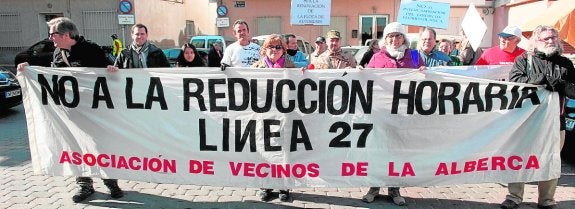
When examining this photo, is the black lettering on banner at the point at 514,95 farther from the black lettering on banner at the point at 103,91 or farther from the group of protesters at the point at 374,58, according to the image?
the black lettering on banner at the point at 103,91

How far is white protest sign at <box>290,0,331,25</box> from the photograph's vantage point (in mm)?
6035

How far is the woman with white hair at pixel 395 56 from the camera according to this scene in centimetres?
428

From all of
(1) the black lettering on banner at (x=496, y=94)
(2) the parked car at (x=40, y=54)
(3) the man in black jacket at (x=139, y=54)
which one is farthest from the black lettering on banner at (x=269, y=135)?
(2) the parked car at (x=40, y=54)

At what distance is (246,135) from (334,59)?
1.30m

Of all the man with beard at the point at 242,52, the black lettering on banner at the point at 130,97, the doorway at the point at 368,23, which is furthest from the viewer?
the doorway at the point at 368,23

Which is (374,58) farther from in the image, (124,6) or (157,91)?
(124,6)

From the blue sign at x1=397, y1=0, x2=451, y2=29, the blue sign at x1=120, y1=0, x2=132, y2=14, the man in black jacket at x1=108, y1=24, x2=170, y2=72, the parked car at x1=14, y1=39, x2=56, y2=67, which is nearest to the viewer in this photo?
the man in black jacket at x1=108, y1=24, x2=170, y2=72

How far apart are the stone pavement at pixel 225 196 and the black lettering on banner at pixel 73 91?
0.99 m

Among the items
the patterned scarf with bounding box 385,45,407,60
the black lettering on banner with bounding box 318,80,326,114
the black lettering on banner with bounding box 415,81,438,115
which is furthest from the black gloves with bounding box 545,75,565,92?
the black lettering on banner with bounding box 318,80,326,114

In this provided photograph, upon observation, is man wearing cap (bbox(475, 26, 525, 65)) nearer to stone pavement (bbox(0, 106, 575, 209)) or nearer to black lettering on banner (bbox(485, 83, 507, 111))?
black lettering on banner (bbox(485, 83, 507, 111))

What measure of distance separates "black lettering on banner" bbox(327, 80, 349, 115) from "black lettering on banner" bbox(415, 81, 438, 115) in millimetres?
635

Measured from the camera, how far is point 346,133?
4023 mm

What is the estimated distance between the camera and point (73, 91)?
4.20 m

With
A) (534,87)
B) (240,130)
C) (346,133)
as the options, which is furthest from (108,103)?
(534,87)
